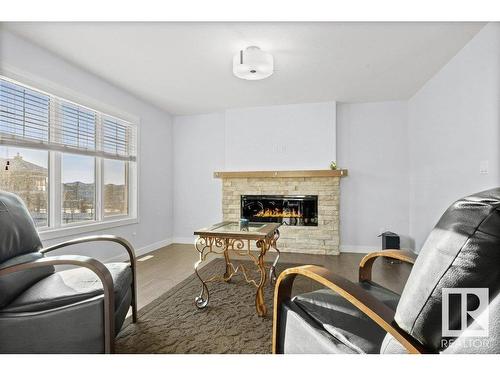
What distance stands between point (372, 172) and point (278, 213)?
1.67m

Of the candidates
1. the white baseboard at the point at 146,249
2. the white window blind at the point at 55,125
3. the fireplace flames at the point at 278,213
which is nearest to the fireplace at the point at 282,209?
the fireplace flames at the point at 278,213

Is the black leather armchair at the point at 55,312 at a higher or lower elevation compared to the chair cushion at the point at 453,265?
lower

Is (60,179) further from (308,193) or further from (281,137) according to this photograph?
(308,193)

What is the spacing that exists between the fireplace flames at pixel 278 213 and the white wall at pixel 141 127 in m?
1.77

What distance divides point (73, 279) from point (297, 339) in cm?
139

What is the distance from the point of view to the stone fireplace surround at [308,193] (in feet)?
13.6

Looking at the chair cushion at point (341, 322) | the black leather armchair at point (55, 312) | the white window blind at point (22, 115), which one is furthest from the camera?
the white window blind at point (22, 115)

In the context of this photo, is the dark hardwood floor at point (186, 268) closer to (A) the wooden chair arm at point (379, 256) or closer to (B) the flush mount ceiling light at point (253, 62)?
(A) the wooden chair arm at point (379, 256)

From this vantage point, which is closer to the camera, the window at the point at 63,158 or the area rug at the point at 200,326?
the area rug at the point at 200,326

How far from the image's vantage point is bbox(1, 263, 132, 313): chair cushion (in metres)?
1.37

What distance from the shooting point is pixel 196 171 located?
197 inches

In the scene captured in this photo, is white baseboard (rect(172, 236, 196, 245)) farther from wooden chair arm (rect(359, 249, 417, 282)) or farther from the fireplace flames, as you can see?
wooden chair arm (rect(359, 249, 417, 282))

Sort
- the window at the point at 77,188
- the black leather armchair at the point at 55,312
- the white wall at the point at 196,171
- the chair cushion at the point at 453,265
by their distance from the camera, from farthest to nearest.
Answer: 1. the white wall at the point at 196,171
2. the window at the point at 77,188
3. the black leather armchair at the point at 55,312
4. the chair cushion at the point at 453,265

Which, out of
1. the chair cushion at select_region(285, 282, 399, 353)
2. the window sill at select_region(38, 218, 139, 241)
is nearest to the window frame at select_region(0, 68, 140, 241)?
the window sill at select_region(38, 218, 139, 241)
